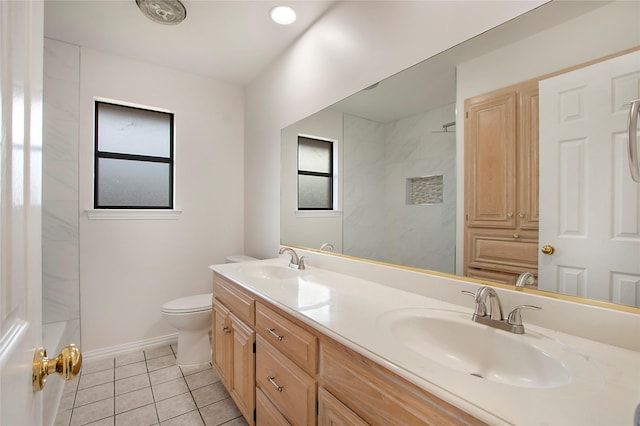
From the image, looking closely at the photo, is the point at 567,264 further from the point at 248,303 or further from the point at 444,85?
the point at 248,303

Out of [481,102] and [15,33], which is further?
[481,102]

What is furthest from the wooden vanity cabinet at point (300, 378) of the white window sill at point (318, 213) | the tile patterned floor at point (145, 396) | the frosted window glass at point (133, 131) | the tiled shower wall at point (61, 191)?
the frosted window glass at point (133, 131)

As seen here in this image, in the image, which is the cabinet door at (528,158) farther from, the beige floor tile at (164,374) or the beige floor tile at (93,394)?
the beige floor tile at (93,394)

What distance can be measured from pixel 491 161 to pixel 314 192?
128 centimetres

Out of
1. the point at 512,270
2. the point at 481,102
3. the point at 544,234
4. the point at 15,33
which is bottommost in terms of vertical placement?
the point at 512,270

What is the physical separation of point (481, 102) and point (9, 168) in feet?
4.45

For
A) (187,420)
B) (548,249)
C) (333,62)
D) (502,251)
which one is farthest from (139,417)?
(333,62)

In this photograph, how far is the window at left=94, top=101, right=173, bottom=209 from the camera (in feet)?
8.45

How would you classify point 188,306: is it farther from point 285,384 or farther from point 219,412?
point 285,384

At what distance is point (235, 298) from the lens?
1677 millimetres

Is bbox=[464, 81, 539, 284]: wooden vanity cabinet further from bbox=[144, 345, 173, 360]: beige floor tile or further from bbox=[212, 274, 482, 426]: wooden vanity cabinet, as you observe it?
bbox=[144, 345, 173, 360]: beige floor tile

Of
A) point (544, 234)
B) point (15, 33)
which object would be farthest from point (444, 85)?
point (15, 33)

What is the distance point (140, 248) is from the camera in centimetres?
264

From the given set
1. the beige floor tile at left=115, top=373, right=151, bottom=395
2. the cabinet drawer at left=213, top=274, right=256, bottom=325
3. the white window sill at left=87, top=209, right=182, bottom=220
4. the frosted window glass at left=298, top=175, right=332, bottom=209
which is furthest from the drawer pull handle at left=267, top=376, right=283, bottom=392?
the white window sill at left=87, top=209, right=182, bottom=220
